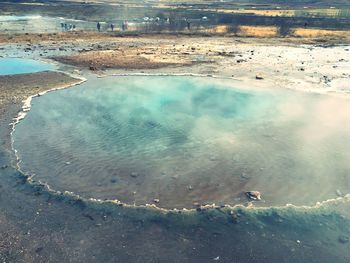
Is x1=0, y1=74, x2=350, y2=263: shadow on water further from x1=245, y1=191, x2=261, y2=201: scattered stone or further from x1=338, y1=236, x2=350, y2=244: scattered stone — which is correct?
x1=245, y1=191, x2=261, y2=201: scattered stone

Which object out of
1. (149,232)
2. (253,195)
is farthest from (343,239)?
(149,232)

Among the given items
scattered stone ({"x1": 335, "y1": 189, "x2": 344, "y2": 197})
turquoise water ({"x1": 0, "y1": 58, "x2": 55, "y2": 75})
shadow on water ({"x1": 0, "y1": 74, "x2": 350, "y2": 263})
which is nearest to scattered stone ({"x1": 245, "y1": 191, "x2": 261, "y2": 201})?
shadow on water ({"x1": 0, "y1": 74, "x2": 350, "y2": 263})

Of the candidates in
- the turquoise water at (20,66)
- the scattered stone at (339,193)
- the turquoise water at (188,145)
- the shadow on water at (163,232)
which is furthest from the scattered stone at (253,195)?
the turquoise water at (20,66)

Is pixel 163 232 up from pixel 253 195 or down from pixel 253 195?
down

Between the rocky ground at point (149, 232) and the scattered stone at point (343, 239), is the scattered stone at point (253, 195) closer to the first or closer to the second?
the rocky ground at point (149, 232)

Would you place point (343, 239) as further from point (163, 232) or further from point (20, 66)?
point (20, 66)

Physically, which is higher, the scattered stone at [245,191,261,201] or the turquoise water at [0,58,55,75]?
the turquoise water at [0,58,55,75]
